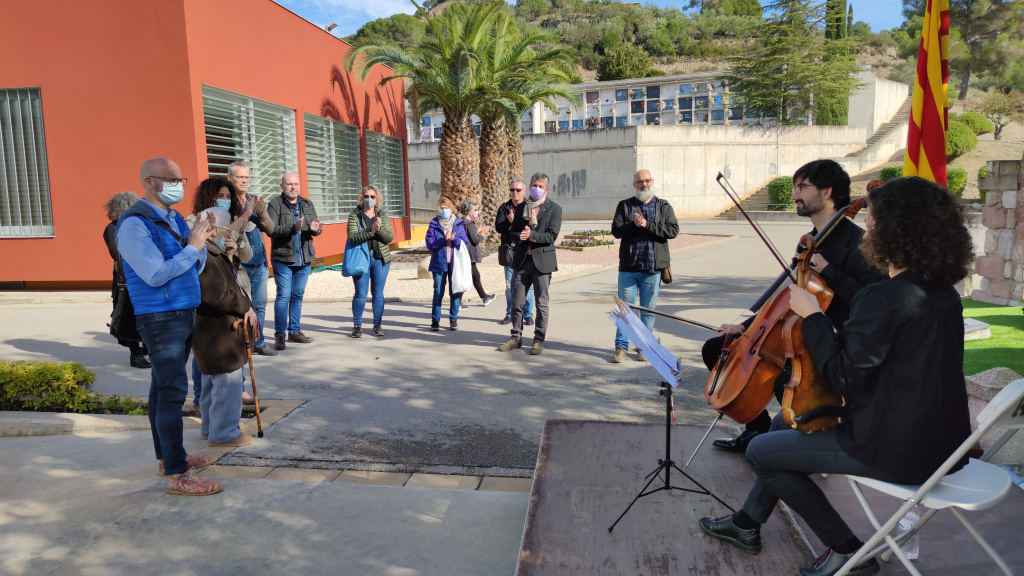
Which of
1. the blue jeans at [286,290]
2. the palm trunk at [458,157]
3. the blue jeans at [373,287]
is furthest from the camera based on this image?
the palm trunk at [458,157]

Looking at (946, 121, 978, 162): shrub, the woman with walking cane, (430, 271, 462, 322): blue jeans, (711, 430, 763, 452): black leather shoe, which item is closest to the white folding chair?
(711, 430, 763, 452): black leather shoe

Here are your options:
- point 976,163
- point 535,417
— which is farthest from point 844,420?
point 976,163

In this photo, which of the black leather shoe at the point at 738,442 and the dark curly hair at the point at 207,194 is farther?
the dark curly hair at the point at 207,194

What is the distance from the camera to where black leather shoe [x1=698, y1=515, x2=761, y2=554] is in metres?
2.83

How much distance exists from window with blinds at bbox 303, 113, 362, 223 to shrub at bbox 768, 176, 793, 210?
765 inches

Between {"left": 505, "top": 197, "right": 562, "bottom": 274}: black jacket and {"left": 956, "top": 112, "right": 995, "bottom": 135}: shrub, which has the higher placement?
{"left": 956, "top": 112, "right": 995, "bottom": 135}: shrub

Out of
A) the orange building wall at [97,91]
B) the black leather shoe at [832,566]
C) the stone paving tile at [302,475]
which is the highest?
the orange building wall at [97,91]

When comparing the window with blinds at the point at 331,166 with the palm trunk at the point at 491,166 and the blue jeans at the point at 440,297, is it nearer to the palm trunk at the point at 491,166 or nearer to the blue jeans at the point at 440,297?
the palm trunk at the point at 491,166

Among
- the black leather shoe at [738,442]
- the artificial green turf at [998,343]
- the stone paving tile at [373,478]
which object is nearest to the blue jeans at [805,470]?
the black leather shoe at [738,442]

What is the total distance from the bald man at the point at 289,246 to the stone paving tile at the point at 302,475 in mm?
3554

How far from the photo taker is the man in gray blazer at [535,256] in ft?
24.2

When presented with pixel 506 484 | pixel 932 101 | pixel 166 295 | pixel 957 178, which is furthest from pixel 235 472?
pixel 957 178

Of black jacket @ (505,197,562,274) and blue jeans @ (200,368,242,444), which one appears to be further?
black jacket @ (505,197,562,274)

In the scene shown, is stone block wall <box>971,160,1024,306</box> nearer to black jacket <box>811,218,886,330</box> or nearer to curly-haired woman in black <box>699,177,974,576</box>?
black jacket <box>811,218,886,330</box>
